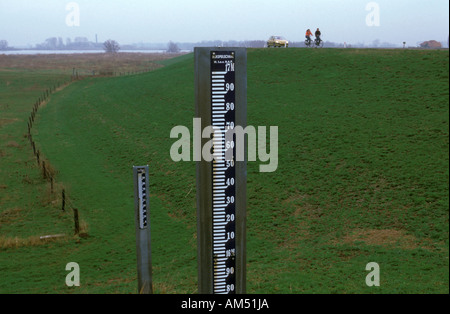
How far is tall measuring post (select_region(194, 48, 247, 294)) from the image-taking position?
6.80 metres

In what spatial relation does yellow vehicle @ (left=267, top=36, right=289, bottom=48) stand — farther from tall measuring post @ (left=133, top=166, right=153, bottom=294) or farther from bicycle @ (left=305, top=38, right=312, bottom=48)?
tall measuring post @ (left=133, top=166, right=153, bottom=294)

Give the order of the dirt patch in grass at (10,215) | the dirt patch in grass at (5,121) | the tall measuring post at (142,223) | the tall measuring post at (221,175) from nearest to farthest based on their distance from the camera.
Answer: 1. the tall measuring post at (221,175)
2. the tall measuring post at (142,223)
3. the dirt patch in grass at (10,215)
4. the dirt patch in grass at (5,121)

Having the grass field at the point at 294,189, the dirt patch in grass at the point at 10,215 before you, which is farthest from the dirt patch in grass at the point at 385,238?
the dirt patch in grass at the point at 10,215

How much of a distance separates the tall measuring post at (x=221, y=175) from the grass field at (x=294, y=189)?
413 centimetres

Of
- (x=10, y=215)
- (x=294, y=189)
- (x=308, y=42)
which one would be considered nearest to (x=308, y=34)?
(x=308, y=42)

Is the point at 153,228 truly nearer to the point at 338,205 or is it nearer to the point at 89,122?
the point at 338,205

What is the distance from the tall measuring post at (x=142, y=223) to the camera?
25.3ft

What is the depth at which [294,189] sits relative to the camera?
20219 mm

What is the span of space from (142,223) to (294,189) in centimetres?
1309

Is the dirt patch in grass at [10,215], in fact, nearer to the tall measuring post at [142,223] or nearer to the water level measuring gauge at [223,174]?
the tall measuring post at [142,223]

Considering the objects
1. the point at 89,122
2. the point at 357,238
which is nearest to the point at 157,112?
the point at 89,122

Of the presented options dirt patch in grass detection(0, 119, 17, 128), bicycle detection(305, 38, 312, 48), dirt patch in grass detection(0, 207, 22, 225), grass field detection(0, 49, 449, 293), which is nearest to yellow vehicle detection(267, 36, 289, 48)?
bicycle detection(305, 38, 312, 48)

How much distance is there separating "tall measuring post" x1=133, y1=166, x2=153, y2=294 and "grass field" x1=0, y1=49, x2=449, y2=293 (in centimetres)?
315

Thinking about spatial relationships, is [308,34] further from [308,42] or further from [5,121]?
[5,121]
